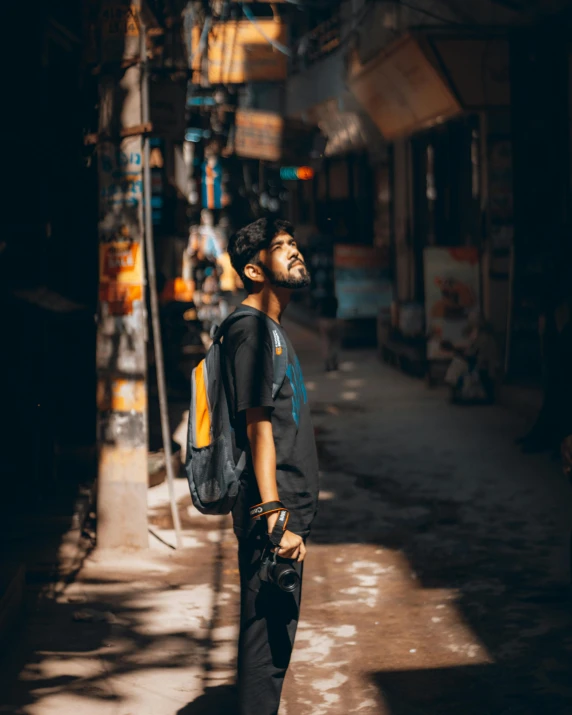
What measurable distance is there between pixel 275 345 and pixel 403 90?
14.8 m

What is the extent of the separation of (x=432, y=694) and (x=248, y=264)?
2.22m

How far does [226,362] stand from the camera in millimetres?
4129

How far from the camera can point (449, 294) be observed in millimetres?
15680

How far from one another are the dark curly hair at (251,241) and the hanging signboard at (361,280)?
16.2 m

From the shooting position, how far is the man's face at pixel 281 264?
13.8ft

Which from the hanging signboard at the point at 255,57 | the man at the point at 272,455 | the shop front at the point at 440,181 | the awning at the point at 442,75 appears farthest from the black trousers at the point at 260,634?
the hanging signboard at the point at 255,57

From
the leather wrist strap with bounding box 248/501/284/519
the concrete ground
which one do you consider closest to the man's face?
the leather wrist strap with bounding box 248/501/284/519

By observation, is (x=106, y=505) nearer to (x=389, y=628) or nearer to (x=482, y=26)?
(x=389, y=628)

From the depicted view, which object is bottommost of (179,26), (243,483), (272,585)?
(272,585)

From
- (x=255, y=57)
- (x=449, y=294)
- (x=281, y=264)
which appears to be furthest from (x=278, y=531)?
(x=255, y=57)

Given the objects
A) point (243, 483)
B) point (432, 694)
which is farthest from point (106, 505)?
point (243, 483)

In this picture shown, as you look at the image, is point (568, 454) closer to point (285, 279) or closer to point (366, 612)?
point (366, 612)

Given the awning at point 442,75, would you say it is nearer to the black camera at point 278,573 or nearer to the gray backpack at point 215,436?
the gray backpack at point 215,436

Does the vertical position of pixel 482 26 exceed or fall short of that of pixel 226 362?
it exceeds it
